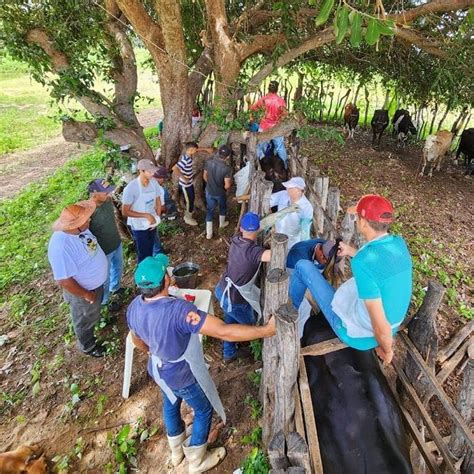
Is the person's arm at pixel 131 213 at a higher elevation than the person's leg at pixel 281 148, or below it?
below

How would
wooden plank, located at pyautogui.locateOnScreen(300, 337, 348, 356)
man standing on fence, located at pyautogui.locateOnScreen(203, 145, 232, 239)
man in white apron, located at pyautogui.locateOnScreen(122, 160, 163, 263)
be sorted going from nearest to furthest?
wooden plank, located at pyautogui.locateOnScreen(300, 337, 348, 356), man in white apron, located at pyautogui.locateOnScreen(122, 160, 163, 263), man standing on fence, located at pyautogui.locateOnScreen(203, 145, 232, 239)

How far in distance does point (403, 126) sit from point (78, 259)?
39.1ft

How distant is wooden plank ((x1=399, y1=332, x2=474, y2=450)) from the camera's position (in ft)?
6.22

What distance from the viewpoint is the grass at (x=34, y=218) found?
21.4 ft

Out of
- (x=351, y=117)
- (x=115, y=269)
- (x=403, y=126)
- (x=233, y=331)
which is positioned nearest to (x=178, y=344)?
(x=233, y=331)

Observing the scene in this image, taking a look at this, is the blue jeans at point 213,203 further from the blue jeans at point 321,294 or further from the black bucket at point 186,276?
the blue jeans at point 321,294

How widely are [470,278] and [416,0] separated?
530 centimetres

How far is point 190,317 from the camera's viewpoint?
8.02 ft

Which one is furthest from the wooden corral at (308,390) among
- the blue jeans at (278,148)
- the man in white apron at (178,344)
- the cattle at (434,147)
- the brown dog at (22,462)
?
the cattle at (434,147)

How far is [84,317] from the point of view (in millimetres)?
3977

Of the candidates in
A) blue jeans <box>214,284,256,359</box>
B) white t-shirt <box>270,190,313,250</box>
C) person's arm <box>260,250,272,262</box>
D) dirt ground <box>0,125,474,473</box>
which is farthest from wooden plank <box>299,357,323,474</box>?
white t-shirt <box>270,190,313,250</box>

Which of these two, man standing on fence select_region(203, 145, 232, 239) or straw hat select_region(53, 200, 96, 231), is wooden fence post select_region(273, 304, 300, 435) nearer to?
straw hat select_region(53, 200, 96, 231)

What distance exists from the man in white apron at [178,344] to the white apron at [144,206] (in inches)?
93.3

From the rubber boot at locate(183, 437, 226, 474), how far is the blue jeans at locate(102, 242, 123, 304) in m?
2.50
